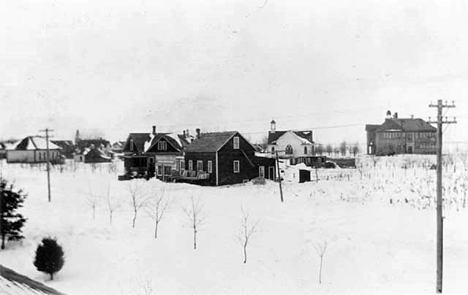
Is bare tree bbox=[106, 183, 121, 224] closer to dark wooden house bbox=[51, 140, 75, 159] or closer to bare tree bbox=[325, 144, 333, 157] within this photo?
dark wooden house bbox=[51, 140, 75, 159]

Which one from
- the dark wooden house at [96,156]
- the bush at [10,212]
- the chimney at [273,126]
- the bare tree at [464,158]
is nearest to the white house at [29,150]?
the bush at [10,212]

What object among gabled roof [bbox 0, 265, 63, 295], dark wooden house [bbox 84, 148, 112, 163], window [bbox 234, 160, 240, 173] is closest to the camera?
gabled roof [bbox 0, 265, 63, 295]

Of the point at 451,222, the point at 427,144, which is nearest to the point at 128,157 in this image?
the point at 451,222

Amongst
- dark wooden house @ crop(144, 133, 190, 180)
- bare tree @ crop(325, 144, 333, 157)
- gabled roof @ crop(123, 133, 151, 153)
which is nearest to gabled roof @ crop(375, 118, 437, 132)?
bare tree @ crop(325, 144, 333, 157)

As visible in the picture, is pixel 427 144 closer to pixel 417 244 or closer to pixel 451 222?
pixel 451 222

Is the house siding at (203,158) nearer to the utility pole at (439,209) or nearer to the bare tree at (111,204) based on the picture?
the bare tree at (111,204)

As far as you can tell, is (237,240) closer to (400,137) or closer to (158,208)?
(158,208)

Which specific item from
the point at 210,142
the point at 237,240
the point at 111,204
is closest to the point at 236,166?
the point at 210,142
